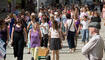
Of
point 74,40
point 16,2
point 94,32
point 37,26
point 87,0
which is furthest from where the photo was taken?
point 87,0

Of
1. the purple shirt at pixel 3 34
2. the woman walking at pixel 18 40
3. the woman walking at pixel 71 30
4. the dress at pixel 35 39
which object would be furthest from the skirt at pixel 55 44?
the woman walking at pixel 71 30

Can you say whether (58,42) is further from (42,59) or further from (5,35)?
(5,35)

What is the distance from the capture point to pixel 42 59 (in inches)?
477

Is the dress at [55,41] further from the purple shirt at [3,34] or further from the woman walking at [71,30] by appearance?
the woman walking at [71,30]

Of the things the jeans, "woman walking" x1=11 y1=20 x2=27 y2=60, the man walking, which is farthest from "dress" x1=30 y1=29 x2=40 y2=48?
the man walking

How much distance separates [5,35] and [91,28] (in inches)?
237

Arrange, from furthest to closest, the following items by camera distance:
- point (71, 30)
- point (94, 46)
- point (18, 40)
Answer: point (71, 30) < point (18, 40) < point (94, 46)

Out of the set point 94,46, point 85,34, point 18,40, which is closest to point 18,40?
point 18,40

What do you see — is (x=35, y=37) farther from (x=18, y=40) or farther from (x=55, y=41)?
(x=55, y=41)

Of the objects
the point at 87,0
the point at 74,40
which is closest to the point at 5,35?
the point at 74,40

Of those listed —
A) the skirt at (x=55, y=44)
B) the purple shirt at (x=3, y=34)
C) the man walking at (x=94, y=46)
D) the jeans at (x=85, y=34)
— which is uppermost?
the man walking at (x=94, y=46)

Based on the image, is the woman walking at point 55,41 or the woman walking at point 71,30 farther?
the woman walking at point 71,30

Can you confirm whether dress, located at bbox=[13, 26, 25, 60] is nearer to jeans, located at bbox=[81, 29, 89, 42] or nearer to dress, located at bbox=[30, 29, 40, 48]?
dress, located at bbox=[30, 29, 40, 48]

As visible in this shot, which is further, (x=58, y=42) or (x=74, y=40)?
(x=74, y=40)
